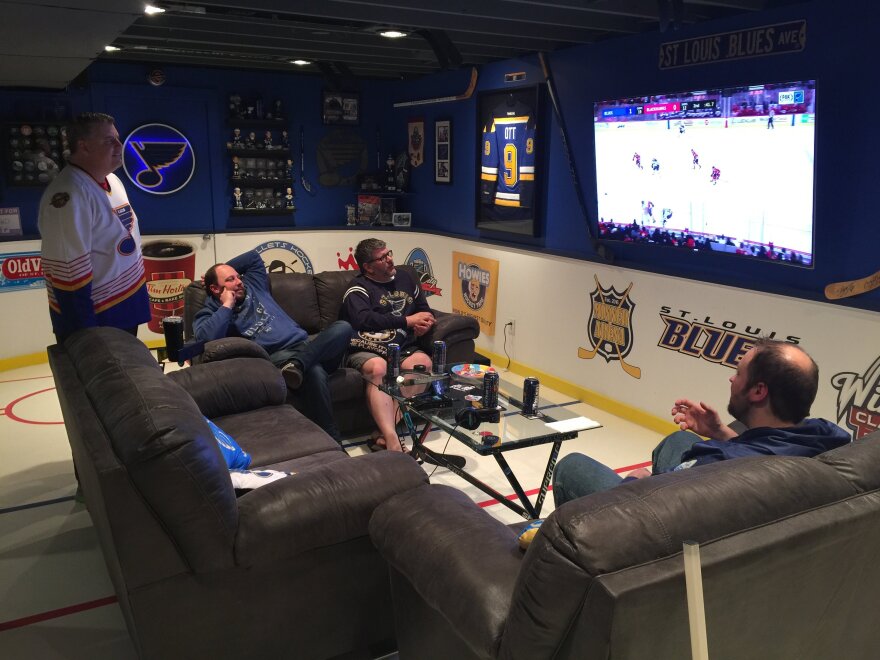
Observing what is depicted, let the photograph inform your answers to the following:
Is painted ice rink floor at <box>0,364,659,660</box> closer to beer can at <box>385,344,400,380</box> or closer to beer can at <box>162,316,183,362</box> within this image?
beer can at <box>385,344,400,380</box>

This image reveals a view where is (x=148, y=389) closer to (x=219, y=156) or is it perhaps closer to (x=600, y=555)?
(x=600, y=555)

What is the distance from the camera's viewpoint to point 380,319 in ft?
14.0

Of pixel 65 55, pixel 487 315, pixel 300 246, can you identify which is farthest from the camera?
pixel 300 246

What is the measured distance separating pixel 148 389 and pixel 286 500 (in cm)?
50

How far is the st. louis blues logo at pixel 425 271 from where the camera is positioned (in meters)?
6.60

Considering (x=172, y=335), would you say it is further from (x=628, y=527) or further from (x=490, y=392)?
(x=628, y=527)

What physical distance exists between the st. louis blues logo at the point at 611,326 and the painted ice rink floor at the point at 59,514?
40 cm

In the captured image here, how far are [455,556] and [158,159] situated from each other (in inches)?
226

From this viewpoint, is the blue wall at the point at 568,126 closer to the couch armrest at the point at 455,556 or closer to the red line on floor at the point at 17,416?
the red line on floor at the point at 17,416

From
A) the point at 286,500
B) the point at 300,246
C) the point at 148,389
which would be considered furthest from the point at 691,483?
the point at 300,246

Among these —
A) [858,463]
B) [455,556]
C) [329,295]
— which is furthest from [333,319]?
[858,463]

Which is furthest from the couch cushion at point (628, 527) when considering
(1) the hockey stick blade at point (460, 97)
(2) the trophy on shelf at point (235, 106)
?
(2) the trophy on shelf at point (235, 106)

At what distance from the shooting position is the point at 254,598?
2053 mm

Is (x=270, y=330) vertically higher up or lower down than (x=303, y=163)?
lower down
